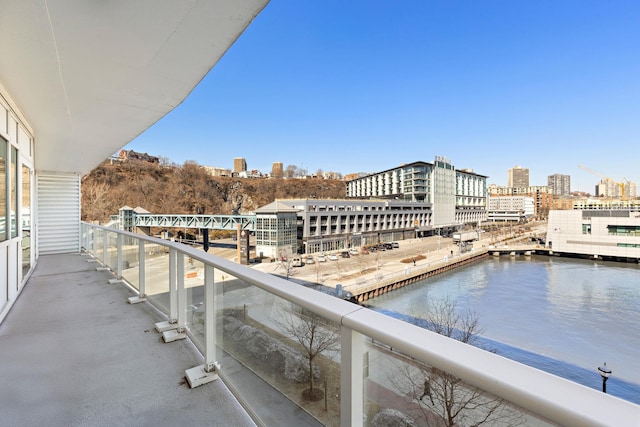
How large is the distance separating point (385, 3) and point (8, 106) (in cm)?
2536

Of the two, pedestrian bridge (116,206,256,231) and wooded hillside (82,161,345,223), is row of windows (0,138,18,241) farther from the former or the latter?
wooded hillside (82,161,345,223)

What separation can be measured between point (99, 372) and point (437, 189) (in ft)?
177

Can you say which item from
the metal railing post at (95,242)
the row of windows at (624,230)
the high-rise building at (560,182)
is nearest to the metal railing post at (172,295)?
the metal railing post at (95,242)

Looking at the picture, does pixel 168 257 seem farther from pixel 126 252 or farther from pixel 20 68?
pixel 20 68

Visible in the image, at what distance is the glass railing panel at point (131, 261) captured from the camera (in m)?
3.50

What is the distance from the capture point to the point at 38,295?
3.71m

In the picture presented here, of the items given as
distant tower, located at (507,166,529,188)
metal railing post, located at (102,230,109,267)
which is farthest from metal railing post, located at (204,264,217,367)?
distant tower, located at (507,166,529,188)

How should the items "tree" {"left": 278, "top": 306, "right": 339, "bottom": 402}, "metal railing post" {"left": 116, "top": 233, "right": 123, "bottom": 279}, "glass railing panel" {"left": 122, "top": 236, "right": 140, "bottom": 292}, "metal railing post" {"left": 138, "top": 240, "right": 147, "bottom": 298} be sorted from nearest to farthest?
"tree" {"left": 278, "top": 306, "right": 339, "bottom": 402} → "metal railing post" {"left": 138, "top": 240, "right": 147, "bottom": 298} → "glass railing panel" {"left": 122, "top": 236, "right": 140, "bottom": 292} → "metal railing post" {"left": 116, "top": 233, "right": 123, "bottom": 279}

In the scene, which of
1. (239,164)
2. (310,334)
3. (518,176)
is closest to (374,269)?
(310,334)

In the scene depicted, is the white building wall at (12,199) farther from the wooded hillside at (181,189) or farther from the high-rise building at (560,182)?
the high-rise building at (560,182)

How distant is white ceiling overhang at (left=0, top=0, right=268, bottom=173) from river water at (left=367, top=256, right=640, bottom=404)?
15333 mm

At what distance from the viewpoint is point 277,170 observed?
252 feet

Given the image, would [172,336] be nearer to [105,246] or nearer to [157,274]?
[157,274]

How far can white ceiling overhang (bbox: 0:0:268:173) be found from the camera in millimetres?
1609
